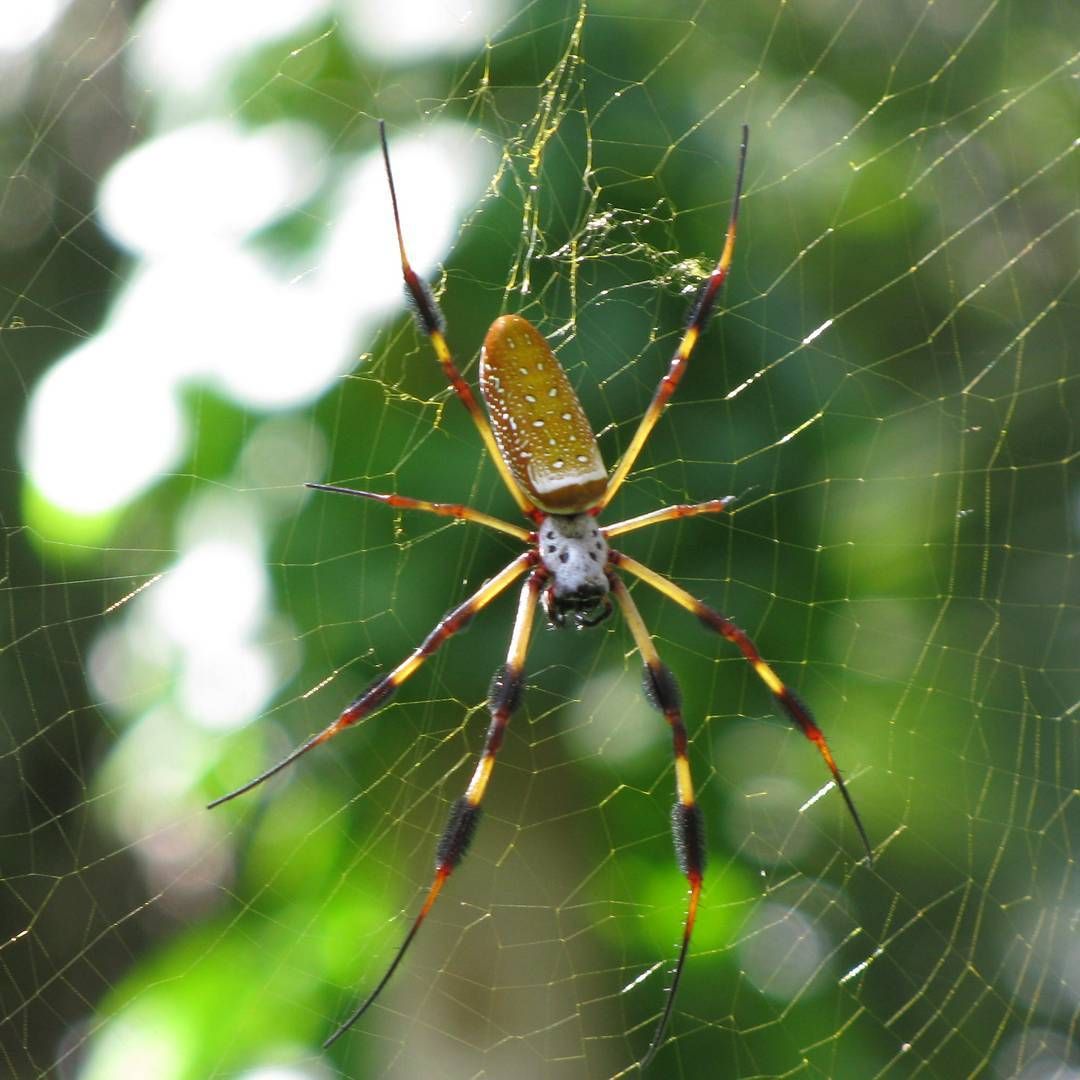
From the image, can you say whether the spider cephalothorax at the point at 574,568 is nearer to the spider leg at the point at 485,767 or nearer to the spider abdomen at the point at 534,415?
the spider leg at the point at 485,767

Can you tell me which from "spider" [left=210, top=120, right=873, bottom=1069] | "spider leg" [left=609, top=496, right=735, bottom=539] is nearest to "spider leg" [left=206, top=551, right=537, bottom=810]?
"spider" [left=210, top=120, right=873, bottom=1069]

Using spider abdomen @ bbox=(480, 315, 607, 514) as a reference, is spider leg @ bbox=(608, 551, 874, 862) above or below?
below

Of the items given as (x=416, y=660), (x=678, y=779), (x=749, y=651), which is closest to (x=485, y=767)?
(x=416, y=660)

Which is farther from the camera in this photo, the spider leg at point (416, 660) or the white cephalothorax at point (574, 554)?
the white cephalothorax at point (574, 554)

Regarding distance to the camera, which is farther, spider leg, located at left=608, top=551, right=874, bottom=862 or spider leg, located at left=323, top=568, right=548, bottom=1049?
spider leg, located at left=608, top=551, right=874, bottom=862

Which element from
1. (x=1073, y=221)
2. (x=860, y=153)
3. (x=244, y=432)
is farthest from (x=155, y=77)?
(x=1073, y=221)

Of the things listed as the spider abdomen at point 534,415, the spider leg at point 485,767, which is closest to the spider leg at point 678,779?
the spider leg at point 485,767

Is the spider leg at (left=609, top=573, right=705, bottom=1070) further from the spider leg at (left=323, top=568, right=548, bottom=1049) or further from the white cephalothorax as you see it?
the spider leg at (left=323, top=568, right=548, bottom=1049)
